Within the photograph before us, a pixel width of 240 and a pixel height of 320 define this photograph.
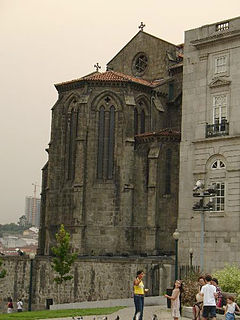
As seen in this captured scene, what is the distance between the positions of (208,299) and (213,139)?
66.9 feet

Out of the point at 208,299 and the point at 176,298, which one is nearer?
the point at 208,299

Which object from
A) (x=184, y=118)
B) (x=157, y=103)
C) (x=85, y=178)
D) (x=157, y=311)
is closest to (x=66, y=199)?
(x=85, y=178)

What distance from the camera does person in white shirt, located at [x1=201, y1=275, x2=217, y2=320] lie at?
20.7m

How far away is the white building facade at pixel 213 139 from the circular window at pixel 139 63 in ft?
59.8

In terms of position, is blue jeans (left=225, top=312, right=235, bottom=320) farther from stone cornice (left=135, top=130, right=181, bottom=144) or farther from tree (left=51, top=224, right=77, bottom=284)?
stone cornice (left=135, top=130, right=181, bottom=144)

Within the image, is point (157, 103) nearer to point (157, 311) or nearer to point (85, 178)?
point (85, 178)

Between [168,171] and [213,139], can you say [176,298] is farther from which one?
[168,171]

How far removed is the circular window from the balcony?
2144 centimetres

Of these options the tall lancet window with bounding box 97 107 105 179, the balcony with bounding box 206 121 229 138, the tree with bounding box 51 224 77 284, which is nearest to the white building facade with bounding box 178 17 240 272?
the balcony with bounding box 206 121 229 138

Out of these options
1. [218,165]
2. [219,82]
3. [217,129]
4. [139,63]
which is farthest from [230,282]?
[139,63]

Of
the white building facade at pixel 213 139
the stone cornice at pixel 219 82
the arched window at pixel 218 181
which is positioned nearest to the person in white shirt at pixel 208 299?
the white building facade at pixel 213 139

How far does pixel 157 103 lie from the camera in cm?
5522

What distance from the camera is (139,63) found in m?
61.8

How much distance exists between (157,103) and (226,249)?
18.9 metres
